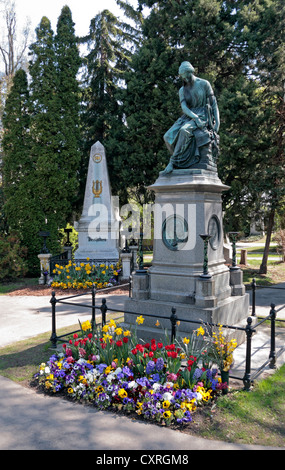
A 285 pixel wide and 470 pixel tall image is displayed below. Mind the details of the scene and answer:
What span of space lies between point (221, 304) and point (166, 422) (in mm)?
2855

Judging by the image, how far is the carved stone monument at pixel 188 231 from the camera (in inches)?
263

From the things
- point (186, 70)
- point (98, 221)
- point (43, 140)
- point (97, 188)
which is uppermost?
point (43, 140)

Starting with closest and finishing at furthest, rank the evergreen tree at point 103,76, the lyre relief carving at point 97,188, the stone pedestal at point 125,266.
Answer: the stone pedestal at point 125,266
the lyre relief carving at point 97,188
the evergreen tree at point 103,76

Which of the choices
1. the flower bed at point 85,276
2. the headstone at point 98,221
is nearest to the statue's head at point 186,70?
the flower bed at point 85,276

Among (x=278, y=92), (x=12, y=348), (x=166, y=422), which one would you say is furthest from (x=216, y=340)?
(x=278, y=92)

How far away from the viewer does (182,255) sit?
6910 mm

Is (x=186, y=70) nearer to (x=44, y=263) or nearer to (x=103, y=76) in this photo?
(x=44, y=263)

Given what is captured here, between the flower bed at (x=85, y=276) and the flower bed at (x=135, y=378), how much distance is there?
7697mm

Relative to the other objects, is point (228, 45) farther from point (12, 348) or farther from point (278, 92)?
point (12, 348)

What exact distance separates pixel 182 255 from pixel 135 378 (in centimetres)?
265

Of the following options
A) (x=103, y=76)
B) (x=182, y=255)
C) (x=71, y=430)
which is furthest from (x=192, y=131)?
(x=103, y=76)

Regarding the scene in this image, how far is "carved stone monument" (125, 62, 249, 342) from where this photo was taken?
669 cm

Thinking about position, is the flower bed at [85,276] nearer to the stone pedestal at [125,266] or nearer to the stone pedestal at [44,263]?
the stone pedestal at [125,266]

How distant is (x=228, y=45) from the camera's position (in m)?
16.3
